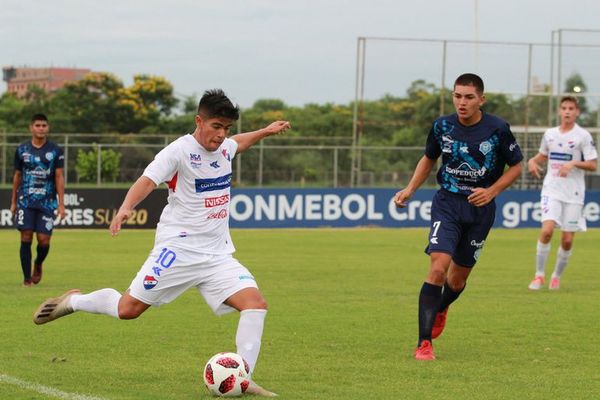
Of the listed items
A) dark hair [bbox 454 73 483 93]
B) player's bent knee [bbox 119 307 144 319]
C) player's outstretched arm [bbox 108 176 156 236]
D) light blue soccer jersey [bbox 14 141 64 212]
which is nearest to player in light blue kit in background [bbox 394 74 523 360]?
dark hair [bbox 454 73 483 93]

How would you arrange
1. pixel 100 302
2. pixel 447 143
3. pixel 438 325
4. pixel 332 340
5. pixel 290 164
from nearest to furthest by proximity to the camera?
pixel 100 302 → pixel 447 143 → pixel 438 325 → pixel 332 340 → pixel 290 164

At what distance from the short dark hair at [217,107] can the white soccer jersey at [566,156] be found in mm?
8688

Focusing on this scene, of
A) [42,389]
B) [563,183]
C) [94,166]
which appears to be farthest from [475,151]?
[94,166]

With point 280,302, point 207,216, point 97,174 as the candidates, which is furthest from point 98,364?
point 97,174

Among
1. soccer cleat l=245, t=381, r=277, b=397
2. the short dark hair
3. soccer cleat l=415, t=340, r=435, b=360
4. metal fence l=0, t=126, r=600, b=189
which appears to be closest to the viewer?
soccer cleat l=245, t=381, r=277, b=397

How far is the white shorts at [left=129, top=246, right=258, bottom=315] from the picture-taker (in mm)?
8398

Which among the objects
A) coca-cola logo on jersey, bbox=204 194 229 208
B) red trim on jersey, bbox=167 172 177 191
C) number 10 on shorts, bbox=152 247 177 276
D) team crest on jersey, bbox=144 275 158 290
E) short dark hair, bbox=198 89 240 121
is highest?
short dark hair, bbox=198 89 240 121

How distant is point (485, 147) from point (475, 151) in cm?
8

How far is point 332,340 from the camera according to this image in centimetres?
1103

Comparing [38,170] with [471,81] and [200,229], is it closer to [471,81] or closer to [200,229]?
[471,81]

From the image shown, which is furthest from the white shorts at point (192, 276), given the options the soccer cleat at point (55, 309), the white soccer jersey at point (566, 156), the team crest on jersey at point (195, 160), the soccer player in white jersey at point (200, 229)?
the white soccer jersey at point (566, 156)

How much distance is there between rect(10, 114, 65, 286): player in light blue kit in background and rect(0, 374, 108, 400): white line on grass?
7.92 meters

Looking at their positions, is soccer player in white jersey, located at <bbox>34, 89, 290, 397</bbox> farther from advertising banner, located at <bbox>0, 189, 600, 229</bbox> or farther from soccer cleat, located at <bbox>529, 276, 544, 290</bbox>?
advertising banner, located at <bbox>0, 189, 600, 229</bbox>

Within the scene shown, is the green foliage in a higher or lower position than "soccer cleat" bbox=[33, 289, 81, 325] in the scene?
higher
